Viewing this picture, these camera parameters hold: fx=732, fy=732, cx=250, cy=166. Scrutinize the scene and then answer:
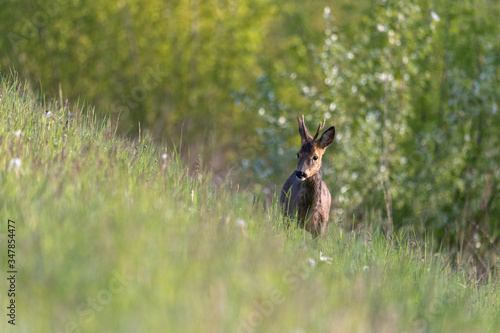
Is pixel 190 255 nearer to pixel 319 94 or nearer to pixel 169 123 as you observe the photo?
pixel 319 94

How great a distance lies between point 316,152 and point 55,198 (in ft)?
10.8

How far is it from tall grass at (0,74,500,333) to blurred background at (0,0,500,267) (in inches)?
146

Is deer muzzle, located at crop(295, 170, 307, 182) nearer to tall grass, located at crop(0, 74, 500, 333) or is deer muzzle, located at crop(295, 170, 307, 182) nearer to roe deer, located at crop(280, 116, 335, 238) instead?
roe deer, located at crop(280, 116, 335, 238)

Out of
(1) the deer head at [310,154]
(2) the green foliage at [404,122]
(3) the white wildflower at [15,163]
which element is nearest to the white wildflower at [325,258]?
(1) the deer head at [310,154]

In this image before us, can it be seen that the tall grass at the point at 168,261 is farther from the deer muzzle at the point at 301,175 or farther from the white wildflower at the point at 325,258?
the deer muzzle at the point at 301,175

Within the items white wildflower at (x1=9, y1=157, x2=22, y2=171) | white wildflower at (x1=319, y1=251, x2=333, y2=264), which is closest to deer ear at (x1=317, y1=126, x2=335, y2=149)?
white wildflower at (x1=319, y1=251, x2=333, y2=264)

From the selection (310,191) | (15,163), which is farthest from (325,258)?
(15,163)

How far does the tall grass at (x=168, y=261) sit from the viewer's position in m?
4.34

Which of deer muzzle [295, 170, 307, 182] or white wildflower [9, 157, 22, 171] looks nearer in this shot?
white wildflower [9, 157, 22, 171]

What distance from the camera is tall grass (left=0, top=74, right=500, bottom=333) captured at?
4.34 metres

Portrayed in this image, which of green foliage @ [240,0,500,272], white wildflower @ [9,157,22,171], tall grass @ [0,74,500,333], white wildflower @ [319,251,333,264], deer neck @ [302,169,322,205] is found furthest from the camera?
green foliage @ [240,0,500,272]

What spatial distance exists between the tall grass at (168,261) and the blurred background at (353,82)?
12.2 feet

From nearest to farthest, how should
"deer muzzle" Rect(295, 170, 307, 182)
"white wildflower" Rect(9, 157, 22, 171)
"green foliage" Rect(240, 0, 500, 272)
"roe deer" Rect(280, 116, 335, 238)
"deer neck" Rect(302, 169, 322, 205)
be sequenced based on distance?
1. "white wildflower" Rect(9, 157, 22, 171)
2. "deer muzzle" Rect(295, 170, 307, 182)
3. "roe deer" Rect(280, 116, 335, 238)
4. "deer neck" Rect(302, 169, 322, 205)
5. "green foliage" Rect(240, 0, 500, 272)

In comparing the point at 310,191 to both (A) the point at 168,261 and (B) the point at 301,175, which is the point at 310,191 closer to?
(B) the point at 301,175
